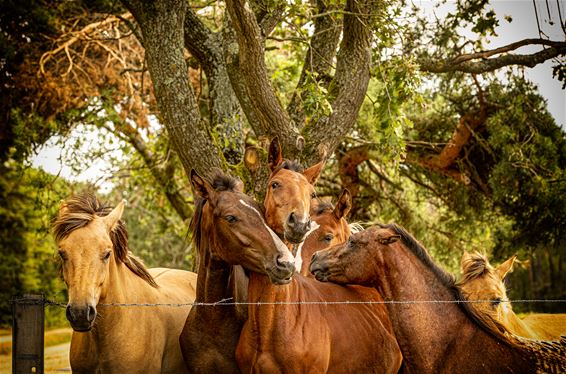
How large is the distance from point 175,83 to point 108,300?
3.75m

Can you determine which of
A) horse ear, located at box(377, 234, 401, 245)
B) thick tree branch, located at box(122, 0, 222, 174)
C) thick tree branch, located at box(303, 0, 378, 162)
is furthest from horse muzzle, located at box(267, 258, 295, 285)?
thick tree branch, located at box(303, 0, 378, 162)

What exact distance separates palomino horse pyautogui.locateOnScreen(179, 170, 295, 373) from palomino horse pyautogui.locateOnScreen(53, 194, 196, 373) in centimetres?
29

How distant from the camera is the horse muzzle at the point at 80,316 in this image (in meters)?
4.60

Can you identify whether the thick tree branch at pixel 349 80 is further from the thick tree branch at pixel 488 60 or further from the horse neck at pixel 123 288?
the horse neck at pixel 123 288

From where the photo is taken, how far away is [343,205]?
7.32m

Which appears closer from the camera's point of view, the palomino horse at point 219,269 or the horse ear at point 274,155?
the palomino horse at point 219,269

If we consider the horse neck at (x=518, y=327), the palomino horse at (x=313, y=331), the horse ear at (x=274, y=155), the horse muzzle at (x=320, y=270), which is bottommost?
the horse neck at (x=518, y=327)

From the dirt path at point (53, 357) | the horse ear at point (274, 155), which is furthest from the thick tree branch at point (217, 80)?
the dirt path at point (53, 357)

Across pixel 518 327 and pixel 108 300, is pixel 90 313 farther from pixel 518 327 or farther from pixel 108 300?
pixel 518 327

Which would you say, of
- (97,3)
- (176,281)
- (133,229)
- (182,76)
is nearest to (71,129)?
(97,3)

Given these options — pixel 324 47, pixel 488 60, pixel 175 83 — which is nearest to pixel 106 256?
pixel 175 83

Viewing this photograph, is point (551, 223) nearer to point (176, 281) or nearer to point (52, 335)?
point (176, 281)

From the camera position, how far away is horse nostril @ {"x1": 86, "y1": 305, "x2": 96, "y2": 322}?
4625mm

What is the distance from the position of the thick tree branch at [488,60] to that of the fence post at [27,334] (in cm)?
740
